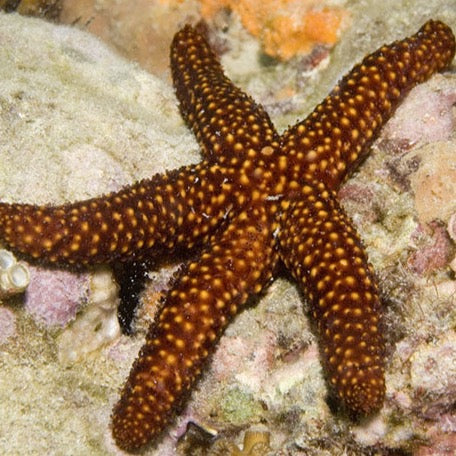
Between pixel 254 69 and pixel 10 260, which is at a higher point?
pixel 254 69

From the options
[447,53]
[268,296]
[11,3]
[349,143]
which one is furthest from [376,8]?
[11,3]

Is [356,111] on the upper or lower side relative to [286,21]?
upper

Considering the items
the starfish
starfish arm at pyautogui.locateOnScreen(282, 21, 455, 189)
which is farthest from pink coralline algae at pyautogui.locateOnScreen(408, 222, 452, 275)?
Result: starfish arm at pyautogui.locateOnScreen(282, 21, 455, 189)

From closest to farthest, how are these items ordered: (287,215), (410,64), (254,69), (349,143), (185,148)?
1. (287,215)
2. (349,143)
3. (410,64)
4. (185,148)
5. (254,69)

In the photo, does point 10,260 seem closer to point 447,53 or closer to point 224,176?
point 224,176

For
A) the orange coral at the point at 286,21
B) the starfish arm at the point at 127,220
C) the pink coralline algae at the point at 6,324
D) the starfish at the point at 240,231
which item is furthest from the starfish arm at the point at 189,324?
the orange coral at the point at 286,21

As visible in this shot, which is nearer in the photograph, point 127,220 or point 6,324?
point 127,220

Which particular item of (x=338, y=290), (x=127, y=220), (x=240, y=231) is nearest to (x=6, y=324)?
(x=127, y=220)

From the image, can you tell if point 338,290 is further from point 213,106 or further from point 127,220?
point 213,106
